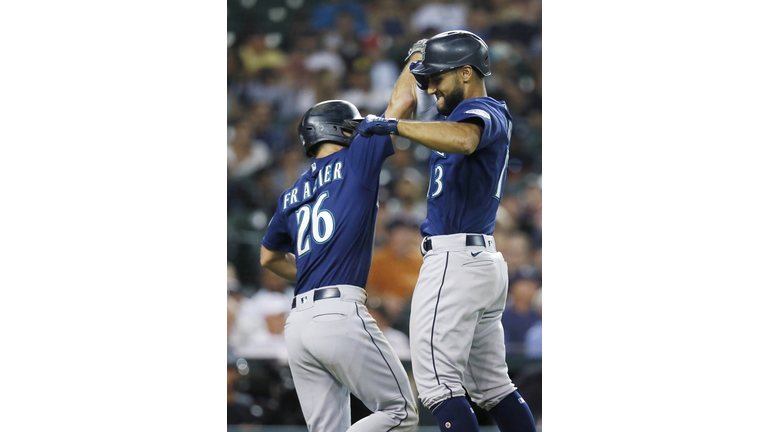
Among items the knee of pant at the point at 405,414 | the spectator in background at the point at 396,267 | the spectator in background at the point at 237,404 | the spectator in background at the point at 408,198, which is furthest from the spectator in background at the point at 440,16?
the knee of pant at the point at 405,414

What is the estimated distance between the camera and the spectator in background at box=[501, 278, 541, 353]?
18.8 feet

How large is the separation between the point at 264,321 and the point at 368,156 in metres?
3.53

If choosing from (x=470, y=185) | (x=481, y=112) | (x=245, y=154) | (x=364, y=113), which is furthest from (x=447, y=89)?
(x=245, y=154)

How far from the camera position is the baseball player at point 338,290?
A: 273cm

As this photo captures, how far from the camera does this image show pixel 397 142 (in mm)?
6996

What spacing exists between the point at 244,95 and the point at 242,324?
2807 millimetres

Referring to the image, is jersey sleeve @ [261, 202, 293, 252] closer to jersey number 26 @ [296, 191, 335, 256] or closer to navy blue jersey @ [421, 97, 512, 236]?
jersey number 26 @ [296, 191, 335, 256]

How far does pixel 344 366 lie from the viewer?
107 inches

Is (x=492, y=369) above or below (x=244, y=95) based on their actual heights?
below

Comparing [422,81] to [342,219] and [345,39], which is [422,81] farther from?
[345,39]

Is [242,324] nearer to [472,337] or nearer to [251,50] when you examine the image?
[251,50]

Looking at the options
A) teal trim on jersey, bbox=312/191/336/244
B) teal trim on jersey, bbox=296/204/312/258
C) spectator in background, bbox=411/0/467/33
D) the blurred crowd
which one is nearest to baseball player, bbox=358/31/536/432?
teal trim on jersey, bbox=312/191/336/244

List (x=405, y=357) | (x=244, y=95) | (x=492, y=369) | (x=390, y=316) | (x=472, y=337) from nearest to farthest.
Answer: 1. (x=472, y=337)
2. (x=492, y=369)
3. (x=405, y=357)
4. (x=390, y=316)
5. (x=244, y=95)

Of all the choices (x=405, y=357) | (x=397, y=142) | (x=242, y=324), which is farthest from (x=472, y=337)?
(x=397, y=142)
